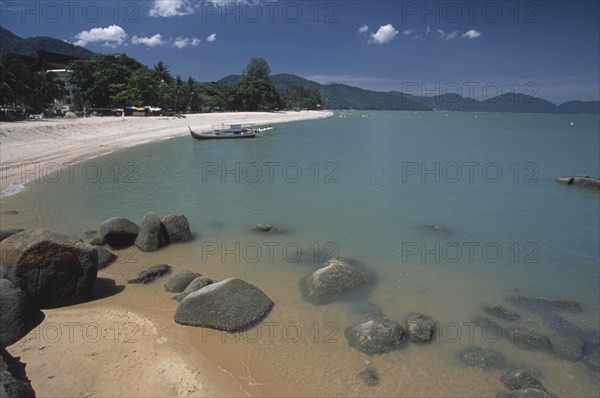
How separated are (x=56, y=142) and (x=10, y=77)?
55.1 feet

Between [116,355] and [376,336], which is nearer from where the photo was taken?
[116,355]

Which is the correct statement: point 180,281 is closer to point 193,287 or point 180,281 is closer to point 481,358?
point 193,287

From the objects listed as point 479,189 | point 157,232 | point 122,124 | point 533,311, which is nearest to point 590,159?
point 479,189

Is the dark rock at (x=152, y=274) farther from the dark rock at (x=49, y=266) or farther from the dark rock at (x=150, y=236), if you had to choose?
the dark rock at (x=150, y=236)

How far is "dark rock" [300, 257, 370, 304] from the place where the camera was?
10883 millimetres

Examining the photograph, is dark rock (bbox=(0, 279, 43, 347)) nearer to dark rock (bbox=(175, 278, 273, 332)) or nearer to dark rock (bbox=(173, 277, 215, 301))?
dark rock (bbox=(175, 278, 273, 332))

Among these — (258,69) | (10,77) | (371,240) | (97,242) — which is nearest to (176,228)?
(97,242)

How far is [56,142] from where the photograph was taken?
3794cm

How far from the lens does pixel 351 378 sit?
308 inches

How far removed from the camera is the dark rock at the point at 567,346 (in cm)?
882

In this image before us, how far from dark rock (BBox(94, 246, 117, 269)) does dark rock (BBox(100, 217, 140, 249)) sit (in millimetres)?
712

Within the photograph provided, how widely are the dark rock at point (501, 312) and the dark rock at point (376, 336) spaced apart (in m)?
3.33

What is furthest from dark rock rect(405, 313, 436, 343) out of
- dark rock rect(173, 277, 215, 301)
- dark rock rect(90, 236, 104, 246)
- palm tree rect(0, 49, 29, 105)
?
palm tree rect(0, 49, 29, 105)

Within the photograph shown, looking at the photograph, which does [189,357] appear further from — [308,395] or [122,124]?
[122,124]
